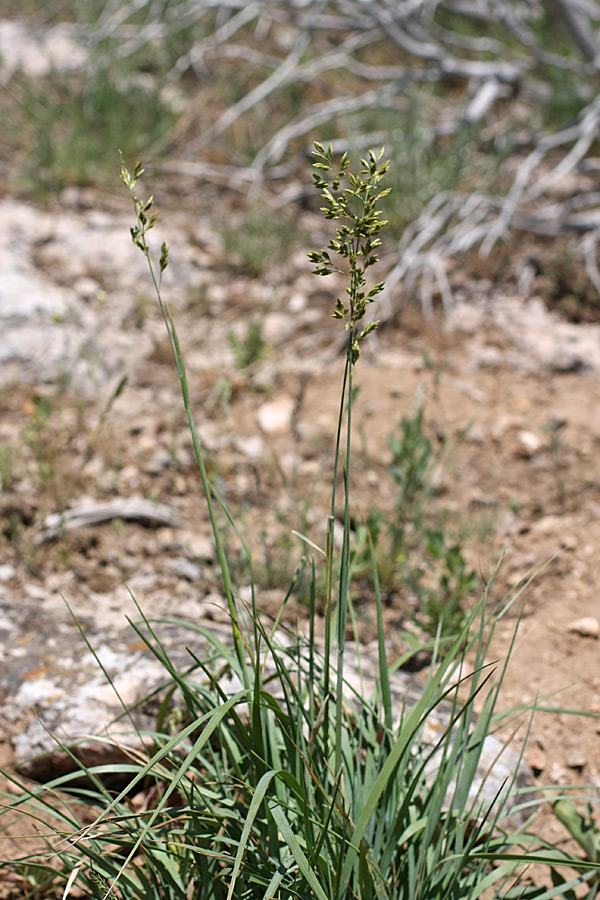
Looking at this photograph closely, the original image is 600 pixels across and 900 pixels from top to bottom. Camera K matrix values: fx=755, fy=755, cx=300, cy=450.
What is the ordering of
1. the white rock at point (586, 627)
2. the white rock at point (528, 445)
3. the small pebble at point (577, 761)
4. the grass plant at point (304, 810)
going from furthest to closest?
the white rock at point (528, 445) → the white rock at point (586, 627) → the small pebble at point (577, 761) → the grass plant at point (304, 810)

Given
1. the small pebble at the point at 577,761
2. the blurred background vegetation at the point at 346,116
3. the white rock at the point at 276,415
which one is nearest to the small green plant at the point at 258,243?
the blurred background vegetation at the point at 346,116

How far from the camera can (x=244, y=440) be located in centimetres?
333

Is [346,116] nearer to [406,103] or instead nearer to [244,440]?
[406,103]

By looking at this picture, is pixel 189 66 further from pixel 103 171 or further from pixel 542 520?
pixel 542 520

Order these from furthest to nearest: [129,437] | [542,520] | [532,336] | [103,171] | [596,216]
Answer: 1. [103,171]
2. [596,216]
3. [532,336]
4. [129,437]
5. [542,520]

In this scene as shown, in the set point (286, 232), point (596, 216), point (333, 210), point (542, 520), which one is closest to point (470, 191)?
point (596, 216)

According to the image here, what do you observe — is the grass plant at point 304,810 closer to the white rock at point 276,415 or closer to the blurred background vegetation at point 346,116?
the white rock at point 276,415

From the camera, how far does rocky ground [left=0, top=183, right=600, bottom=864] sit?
7.22ft

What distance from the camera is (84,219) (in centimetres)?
436

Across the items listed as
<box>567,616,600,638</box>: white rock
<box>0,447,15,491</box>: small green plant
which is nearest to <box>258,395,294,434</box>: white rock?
<box>0,447,15,491</box>: small green plant

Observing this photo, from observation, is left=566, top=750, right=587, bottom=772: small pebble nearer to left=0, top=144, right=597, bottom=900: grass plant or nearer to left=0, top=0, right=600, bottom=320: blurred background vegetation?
left=0, top=144, right=597, bottom=900: grass plant

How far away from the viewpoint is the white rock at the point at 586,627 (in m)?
2.30

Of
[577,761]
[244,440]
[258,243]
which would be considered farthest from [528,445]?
[258,243]

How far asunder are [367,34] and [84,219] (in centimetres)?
260
